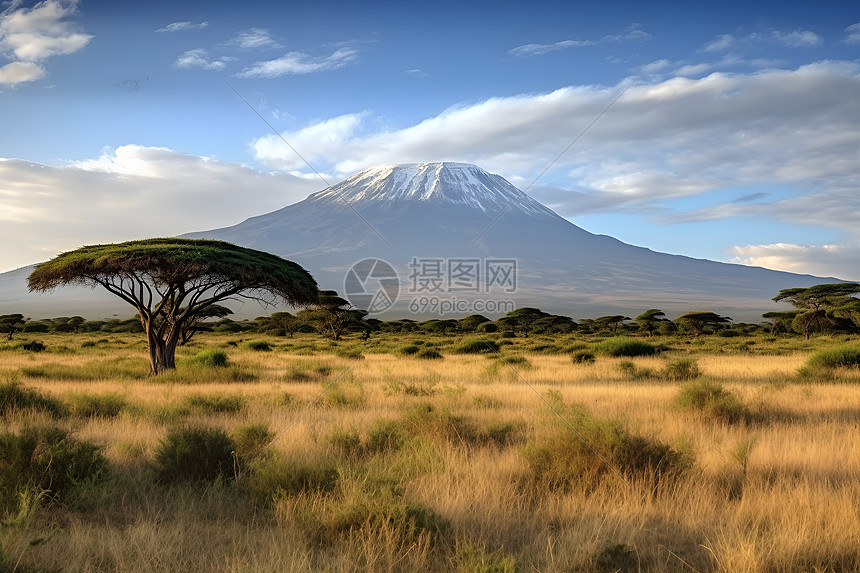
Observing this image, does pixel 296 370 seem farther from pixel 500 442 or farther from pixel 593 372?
pixel 500 442

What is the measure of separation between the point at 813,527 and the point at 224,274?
16.1 metres

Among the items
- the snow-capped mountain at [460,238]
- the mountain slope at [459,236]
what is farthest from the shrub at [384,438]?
the snow-capped mountain at [460,238]

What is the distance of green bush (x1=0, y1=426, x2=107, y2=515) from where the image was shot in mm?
4949

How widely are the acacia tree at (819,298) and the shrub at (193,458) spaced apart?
51.6 m

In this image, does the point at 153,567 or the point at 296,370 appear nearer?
the point at 153,567

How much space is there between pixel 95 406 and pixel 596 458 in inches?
350

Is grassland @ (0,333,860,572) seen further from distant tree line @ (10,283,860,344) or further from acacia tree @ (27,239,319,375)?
distant tree line @ (10,283,860,344)

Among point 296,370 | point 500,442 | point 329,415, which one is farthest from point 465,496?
point 296,370

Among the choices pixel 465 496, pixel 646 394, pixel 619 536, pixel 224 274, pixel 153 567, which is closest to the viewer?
pixel 153 567

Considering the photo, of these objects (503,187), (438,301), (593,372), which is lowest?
(593,372)

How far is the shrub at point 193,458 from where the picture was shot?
5.79 metres

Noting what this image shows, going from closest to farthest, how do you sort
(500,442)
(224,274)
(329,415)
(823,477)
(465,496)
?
(465,496), (823,477), (500,442), (329,415), (224,274)

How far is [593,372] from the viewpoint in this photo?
17922mm

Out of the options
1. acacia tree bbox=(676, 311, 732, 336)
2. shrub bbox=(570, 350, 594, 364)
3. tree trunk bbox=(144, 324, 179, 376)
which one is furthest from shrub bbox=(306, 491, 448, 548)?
acacia tree bbox=(676, 311, 732, 336)
